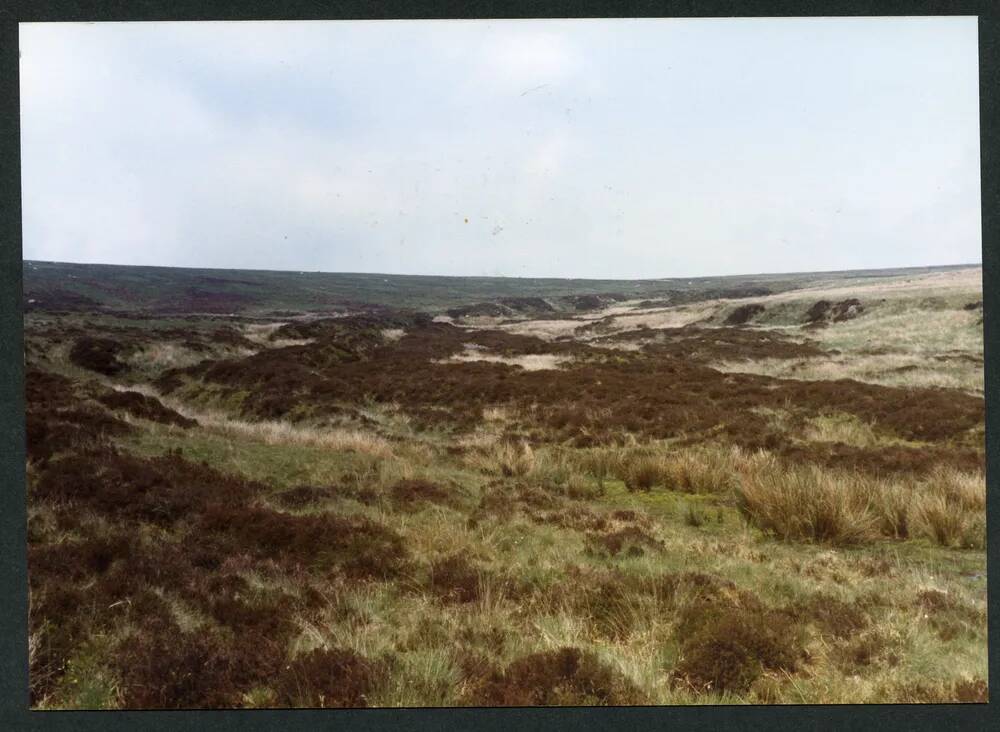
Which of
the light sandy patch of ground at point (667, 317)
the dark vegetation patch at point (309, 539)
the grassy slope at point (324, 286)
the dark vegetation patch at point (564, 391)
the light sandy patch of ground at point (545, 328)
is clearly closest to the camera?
the dark vegetation patch at point (309, 539)

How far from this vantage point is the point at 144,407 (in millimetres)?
6285

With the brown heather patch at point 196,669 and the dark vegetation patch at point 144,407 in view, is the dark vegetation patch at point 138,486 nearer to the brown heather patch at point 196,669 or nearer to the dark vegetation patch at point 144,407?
the dark vegetation patch at point 144,407

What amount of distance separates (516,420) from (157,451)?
11.8 feet

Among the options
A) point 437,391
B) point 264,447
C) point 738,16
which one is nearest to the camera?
point 738,16

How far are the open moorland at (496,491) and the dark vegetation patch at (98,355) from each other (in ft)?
0.15

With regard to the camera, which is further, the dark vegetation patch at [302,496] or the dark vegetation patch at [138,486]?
the dark vegetation patch at [302,496]

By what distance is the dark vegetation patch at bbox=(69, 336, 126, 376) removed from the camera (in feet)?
18.7

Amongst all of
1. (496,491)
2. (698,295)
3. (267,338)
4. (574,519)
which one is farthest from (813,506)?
(267,338)

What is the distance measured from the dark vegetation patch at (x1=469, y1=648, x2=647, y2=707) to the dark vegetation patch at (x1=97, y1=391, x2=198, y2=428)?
467cm

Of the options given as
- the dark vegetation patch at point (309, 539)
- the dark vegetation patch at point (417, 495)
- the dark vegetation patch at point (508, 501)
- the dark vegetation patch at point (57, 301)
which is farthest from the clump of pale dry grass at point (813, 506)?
the dark vegetation patch at point (57, 301)

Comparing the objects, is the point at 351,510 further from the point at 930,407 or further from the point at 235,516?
the point at 930,407

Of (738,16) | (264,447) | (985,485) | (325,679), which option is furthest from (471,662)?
(738,16)

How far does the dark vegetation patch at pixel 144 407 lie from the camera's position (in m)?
6.20

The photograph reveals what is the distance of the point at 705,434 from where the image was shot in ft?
19.7
